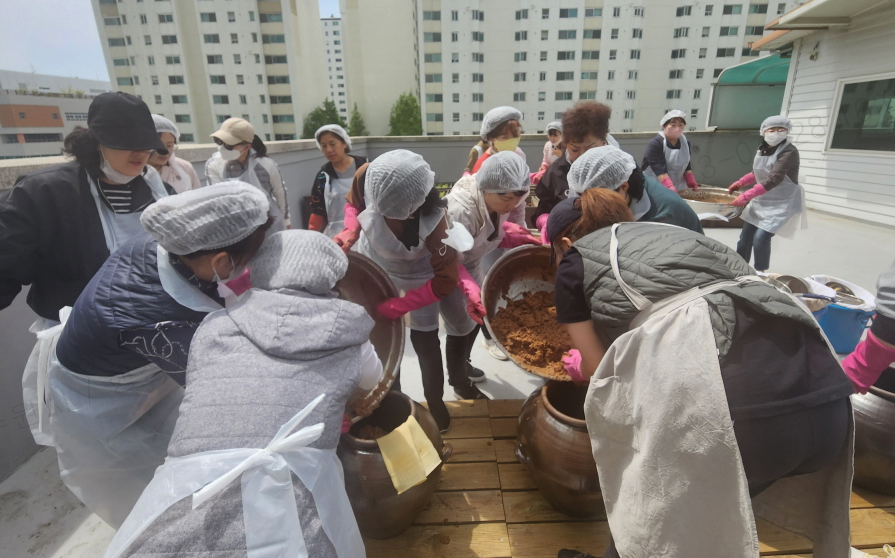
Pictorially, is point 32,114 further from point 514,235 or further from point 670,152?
point 514,235

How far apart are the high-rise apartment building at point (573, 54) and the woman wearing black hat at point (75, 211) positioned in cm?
3822

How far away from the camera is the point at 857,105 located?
687cm

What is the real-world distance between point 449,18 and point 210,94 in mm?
21214

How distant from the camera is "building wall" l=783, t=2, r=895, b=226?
20.9ft

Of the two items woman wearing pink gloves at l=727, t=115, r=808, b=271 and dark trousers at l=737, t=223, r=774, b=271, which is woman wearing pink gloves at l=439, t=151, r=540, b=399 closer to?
woman wearing pink gloves at l=727, t=115, r=808, b=271

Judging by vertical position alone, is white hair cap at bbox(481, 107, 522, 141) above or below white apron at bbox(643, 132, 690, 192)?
above

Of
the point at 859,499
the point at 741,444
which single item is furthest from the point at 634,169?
the point at 859,499

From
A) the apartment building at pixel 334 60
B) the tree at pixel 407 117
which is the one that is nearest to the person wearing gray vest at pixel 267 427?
the tree at pixel 407 117

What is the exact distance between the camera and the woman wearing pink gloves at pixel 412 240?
6.09 feet

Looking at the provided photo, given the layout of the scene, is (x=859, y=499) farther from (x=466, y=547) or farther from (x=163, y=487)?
(x=163, y=487)

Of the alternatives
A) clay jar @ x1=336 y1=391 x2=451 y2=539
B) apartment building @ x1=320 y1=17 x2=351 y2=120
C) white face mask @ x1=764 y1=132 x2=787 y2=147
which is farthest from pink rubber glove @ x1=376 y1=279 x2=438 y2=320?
apartment building @ x1=320 y1=17 x2=351 y2=120

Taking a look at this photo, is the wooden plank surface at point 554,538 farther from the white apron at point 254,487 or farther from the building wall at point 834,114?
the building wall at point 834,114

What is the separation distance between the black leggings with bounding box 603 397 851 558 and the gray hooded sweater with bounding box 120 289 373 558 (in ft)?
3.14

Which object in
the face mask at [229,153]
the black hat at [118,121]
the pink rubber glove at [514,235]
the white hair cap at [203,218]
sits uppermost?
the black hat at [118,121]
